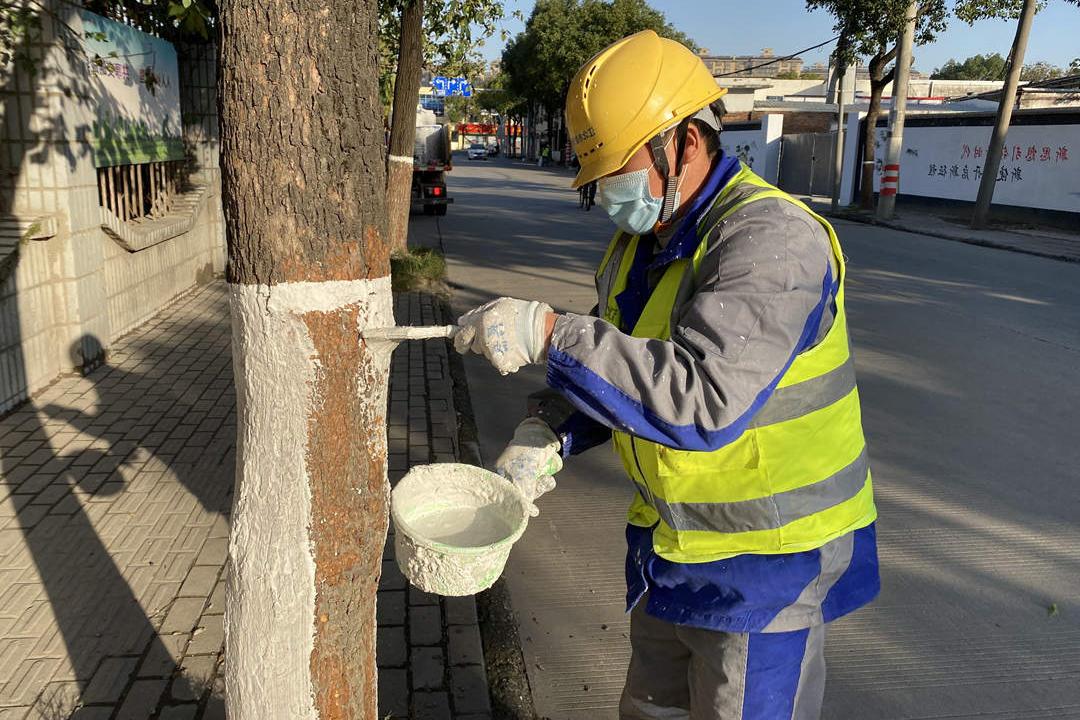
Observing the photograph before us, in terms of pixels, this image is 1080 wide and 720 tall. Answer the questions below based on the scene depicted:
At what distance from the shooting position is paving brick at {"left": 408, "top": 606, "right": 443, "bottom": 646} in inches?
128

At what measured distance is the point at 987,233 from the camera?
1744 cm

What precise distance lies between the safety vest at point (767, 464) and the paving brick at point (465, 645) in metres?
1.42

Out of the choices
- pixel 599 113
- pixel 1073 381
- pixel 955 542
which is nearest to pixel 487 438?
pixel 955 542

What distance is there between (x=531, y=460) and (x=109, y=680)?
174cm

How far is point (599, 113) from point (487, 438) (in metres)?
3.79

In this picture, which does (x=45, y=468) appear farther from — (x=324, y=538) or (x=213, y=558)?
(x=324, y=538)

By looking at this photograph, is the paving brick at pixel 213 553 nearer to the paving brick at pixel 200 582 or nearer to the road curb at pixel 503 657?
the paving brick at pixel 200 582

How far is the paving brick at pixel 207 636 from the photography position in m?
3.12

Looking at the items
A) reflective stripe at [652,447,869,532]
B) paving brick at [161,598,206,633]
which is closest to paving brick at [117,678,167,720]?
paving brick at [161,598,206,633]

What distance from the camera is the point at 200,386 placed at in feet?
20.6

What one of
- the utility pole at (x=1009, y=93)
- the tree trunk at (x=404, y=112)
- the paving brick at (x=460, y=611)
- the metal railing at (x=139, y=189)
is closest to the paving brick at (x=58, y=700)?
the paving brick at (x=460, y=611)

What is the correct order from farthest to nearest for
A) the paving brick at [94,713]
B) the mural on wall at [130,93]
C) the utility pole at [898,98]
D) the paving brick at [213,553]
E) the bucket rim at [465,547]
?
the utility pole at [898,98]
the mural on wall at [130,93]
the paving brick at [213,553]
the paving brick at [94,713]
the bucket rim at [465,547]

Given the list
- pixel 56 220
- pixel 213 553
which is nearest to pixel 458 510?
pixel 213 553

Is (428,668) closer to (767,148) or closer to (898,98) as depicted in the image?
(898,98)
